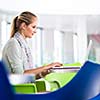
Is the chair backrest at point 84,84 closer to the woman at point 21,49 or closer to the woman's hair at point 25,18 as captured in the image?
the woman at point 21,49

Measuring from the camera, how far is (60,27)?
28.0 ft

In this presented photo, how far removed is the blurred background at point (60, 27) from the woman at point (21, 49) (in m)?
2.94

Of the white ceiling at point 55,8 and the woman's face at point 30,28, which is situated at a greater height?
the white ceiling at point 55,8

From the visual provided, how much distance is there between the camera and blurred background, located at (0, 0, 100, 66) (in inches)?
252

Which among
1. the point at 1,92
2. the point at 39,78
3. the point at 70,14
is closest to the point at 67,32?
the point at 70,14

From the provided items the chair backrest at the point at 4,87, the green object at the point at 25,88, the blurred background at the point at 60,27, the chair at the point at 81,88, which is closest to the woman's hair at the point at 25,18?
the green object at the point at 25,88

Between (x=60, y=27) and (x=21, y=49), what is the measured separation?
585 cm

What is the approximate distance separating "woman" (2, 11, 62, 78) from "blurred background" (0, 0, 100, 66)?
294cm

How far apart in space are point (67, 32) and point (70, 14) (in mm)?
2123

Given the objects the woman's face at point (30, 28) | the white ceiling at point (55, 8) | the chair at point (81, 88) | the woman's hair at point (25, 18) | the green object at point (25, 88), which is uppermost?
the white ceiling at point (55, 8)

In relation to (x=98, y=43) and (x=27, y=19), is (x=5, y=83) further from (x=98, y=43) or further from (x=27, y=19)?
(x=98, y=43)

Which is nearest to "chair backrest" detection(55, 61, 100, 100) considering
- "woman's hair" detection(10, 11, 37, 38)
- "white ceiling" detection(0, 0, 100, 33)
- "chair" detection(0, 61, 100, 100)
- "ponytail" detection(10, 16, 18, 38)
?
"chair" detection(0, 61, 100, 100)

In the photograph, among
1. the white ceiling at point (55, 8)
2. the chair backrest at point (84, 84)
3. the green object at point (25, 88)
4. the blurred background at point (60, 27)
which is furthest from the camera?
the blurred background at point (60, 27)

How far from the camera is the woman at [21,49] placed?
8.43 ft
